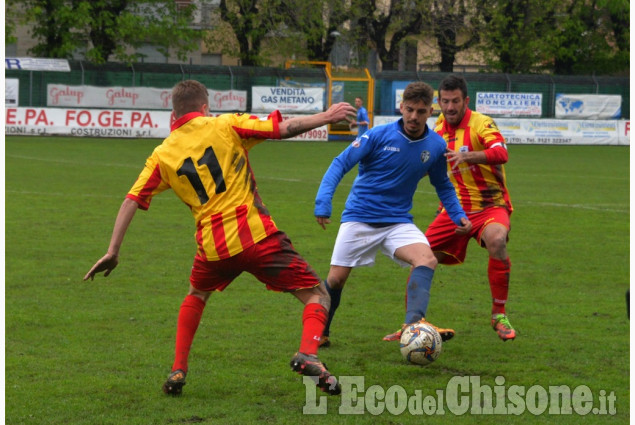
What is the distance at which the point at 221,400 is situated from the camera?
5426mm

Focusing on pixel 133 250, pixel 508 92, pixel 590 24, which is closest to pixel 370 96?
pixel 508 92

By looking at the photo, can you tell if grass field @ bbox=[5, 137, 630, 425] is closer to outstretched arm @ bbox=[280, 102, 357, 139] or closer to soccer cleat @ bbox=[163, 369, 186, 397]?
soccer cleat @ bbox=[163, 369, 186, 397]

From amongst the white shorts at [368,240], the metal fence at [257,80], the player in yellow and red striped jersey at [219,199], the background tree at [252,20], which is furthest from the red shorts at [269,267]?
the background tree at [252,20]

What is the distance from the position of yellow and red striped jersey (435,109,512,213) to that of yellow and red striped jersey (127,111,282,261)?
8.49 feet

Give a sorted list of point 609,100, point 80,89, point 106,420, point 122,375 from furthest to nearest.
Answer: point 609,100 → point 80,89 → point 122,375 → point 106,420

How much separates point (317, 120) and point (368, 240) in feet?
5.70

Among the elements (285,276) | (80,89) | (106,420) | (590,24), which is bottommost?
(106,420)

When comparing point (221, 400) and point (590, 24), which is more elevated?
point (590, 24)

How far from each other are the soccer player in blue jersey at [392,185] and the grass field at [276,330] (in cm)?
63

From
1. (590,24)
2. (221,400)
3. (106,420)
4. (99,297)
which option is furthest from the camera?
(590,24)

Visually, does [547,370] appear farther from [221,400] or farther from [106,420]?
[106,420]

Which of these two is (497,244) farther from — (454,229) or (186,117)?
(186,117)

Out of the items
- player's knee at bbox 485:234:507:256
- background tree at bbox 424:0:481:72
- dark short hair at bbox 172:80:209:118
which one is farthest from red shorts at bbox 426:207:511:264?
background tree at bbox 424:0:481:72

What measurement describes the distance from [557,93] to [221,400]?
3524 centimetres
